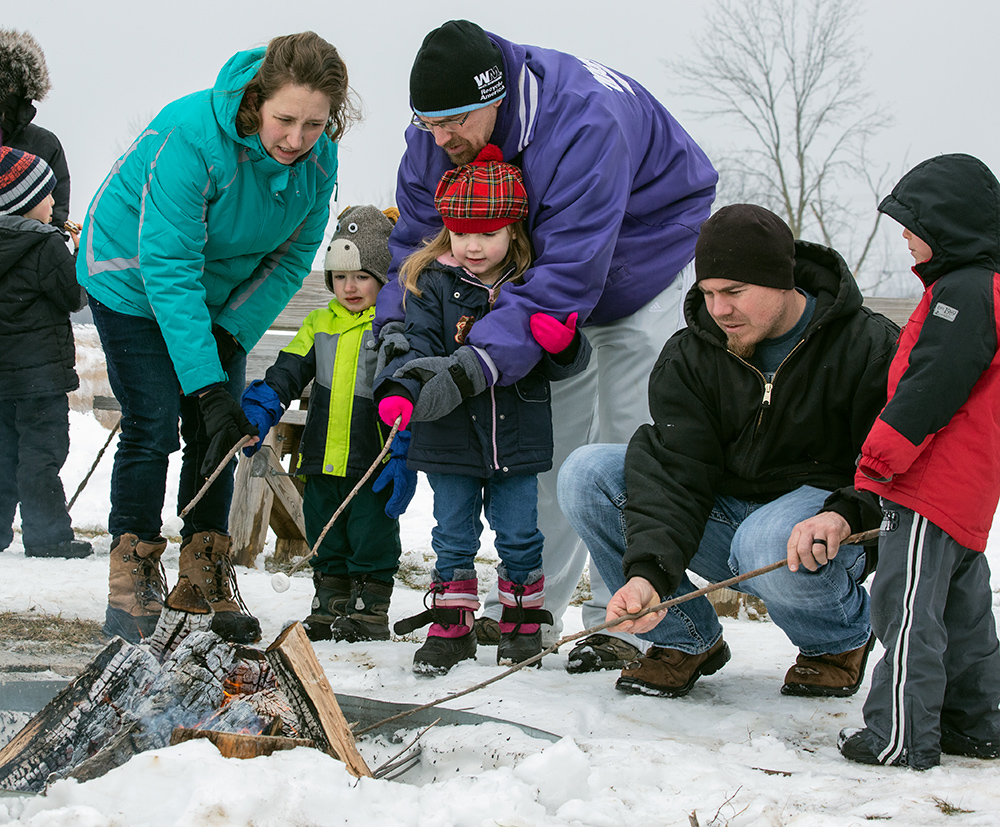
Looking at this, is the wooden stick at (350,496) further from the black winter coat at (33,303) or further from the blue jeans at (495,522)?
the black winter coat at (33,303)

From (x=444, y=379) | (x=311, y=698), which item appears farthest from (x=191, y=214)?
(x=311, y=698)

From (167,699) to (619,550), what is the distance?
4.15 ft

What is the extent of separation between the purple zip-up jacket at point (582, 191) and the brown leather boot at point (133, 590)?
1.11m

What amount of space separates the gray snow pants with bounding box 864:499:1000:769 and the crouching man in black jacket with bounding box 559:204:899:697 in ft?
0.59

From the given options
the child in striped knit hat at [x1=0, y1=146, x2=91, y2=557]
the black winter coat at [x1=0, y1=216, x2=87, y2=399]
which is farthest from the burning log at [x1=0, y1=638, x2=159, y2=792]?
the black winter coat at [x1=0, y1=216, x2=87, y2=399]

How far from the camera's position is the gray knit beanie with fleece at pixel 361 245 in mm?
3428

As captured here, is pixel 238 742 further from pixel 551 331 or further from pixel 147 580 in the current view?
pixel 147 580

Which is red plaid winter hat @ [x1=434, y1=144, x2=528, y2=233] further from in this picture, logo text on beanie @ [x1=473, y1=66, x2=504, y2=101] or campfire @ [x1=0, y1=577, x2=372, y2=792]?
campfire @ [x1=0, y1=577, x2=372, y2=792]

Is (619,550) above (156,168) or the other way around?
the other way around

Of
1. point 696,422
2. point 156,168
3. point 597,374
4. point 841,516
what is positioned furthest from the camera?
point 597,374

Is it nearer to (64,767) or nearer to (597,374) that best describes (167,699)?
(64,767)

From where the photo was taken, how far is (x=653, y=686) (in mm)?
2557

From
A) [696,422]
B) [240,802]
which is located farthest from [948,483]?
[240,802]

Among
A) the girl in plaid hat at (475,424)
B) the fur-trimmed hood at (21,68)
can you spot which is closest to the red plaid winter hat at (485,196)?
the girl in plaid hat at (475,424)
